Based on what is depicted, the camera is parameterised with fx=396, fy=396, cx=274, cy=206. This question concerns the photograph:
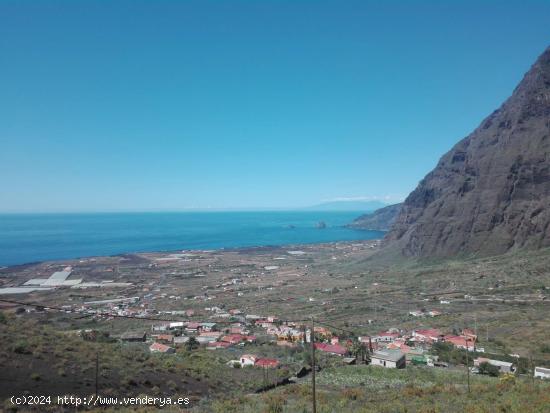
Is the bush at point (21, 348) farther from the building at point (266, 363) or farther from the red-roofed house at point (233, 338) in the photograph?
the red-roofed house at point (233, 338)

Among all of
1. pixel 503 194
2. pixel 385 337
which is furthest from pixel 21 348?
pixel 503 194

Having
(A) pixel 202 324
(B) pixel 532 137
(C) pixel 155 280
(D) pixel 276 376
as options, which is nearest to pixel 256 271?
(C) pixel 155 280

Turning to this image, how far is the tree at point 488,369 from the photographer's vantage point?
24319 millimetres

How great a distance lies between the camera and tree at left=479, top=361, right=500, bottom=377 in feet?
79.8

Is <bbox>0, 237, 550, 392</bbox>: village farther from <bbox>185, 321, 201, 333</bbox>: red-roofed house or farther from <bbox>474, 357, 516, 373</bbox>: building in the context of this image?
<bbox>185, 321, 201, 333</bbox>: red-roofed house

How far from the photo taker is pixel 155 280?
88125 mm

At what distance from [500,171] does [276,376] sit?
271 feet

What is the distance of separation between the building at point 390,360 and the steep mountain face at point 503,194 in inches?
2403

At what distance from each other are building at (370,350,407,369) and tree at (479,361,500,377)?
4.61 metres

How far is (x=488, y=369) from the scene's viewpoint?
81.0 feet

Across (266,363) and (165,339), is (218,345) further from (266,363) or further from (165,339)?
(266,363)

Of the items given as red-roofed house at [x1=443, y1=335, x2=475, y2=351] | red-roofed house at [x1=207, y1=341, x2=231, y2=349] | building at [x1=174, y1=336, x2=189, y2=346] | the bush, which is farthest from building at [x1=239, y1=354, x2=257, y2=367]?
red-roofed house at [x1=443, y1=335, x2=475, y2=351]

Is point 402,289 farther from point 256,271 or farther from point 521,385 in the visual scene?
point 521,385

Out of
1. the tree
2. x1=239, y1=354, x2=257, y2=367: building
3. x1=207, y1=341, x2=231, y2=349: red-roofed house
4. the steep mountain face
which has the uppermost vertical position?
the steep mountain face
